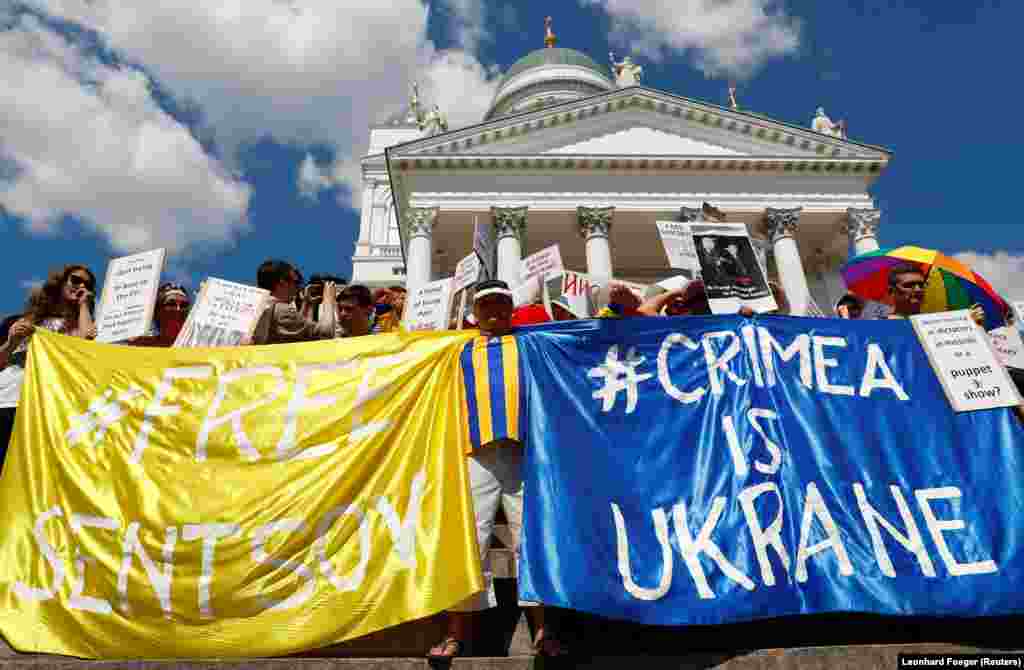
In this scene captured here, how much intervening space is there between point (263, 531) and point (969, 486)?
12.1ft

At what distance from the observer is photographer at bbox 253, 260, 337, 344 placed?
4570 millimetres

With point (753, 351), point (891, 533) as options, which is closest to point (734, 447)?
point (753, 351)

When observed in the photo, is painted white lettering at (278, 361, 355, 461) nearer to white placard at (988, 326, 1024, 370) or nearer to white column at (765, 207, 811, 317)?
white placard at (988, 326, 1024, 370)

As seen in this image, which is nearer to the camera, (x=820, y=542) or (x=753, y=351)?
(x=820, y=542)

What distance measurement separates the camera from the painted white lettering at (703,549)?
2.99 m

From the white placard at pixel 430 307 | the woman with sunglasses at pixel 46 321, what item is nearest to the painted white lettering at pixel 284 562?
the woman with sunglasses at pixel 46 321

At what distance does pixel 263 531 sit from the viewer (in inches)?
125

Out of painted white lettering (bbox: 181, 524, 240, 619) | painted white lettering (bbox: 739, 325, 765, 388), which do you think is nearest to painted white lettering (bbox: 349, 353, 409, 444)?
painted white lettering (bbox: 181, 524, 240, 619)

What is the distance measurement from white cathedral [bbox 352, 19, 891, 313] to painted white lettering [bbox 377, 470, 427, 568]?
19.9 meters

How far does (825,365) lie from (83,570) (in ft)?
13.8

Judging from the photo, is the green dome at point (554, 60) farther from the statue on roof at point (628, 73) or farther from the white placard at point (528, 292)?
the white placard at point (528, 292)

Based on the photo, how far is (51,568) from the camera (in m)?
3.19

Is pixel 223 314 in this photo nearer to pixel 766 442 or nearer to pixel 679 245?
pixel 679 245

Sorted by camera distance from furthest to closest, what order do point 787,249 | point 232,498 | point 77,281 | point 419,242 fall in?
point 419,242
point 787,249
point 77,281
point 232,498
